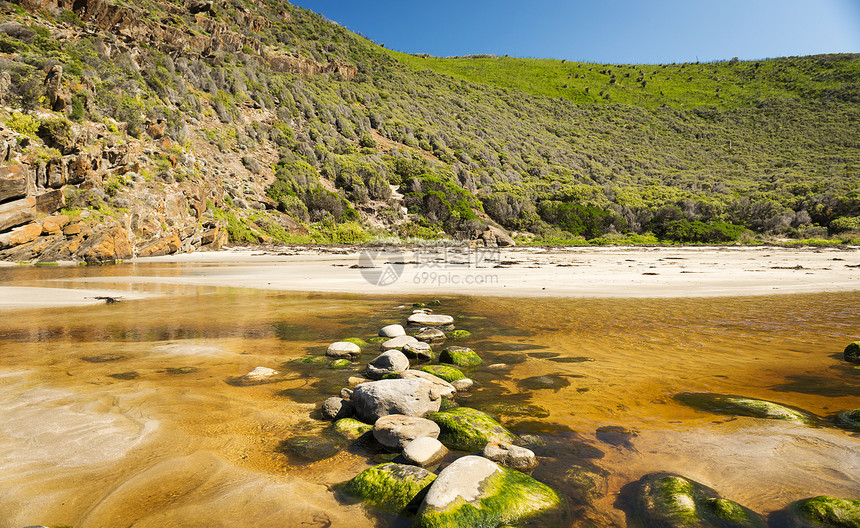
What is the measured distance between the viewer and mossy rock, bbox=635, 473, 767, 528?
247 cm

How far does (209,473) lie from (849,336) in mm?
9872

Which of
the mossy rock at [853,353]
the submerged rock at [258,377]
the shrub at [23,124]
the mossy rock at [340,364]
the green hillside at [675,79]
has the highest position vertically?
the green hillside at [675,79]

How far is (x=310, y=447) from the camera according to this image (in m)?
3.49

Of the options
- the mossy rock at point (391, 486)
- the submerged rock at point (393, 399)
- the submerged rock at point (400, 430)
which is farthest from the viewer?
the submerged rock at point (393, 399)

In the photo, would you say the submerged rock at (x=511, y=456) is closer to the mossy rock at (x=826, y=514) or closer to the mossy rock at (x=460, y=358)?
the mossy rock at (x=826, y=514)

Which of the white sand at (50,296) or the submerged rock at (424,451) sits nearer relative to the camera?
the submerged rock at (424,451)

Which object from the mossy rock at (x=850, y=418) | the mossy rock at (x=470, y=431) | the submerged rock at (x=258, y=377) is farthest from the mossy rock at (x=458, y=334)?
the mossy rock at (x=850, y=418)

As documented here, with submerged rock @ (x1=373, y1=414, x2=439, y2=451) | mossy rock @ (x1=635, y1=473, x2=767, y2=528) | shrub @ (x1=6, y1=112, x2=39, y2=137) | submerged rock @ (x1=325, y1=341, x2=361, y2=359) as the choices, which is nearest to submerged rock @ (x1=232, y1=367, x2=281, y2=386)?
submerged rock @ (x1=325, y1=341, x2=361, y2=359)

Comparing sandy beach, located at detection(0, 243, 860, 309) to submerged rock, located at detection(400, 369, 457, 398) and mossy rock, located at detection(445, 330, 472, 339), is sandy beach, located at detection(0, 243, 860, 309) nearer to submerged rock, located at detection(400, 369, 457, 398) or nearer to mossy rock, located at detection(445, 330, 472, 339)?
mossy rock, located at detection(445, 330, 472, 339)

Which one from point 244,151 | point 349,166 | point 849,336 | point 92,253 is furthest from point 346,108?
point 849,336

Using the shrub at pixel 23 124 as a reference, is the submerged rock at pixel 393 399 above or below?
below

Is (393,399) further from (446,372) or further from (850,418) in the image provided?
(850,418)

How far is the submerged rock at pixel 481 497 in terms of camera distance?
95.3 inches

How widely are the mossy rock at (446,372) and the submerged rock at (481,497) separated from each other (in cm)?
216
